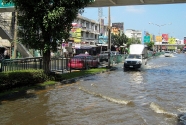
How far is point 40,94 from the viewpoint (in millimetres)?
12172

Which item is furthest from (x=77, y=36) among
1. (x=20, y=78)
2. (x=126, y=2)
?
(x=20, y=78)

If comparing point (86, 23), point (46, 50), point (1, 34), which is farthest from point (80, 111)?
point (86, 23)

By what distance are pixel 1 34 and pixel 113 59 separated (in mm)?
14697

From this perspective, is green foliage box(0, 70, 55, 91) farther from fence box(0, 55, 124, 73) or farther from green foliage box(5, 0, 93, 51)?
green foliage box(5, 0, 93, 51)

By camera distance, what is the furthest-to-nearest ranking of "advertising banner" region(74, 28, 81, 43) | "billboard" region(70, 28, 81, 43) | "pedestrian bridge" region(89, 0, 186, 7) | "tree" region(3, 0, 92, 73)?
1. "advertising banner" region(74, 28, 81, 43)
2. "billboard" region(70, 28, 81, 43)
3. "pedestrian bridge" region(89, 0, 186, 7)
4. "tree" region(3, 0, 92, 73)

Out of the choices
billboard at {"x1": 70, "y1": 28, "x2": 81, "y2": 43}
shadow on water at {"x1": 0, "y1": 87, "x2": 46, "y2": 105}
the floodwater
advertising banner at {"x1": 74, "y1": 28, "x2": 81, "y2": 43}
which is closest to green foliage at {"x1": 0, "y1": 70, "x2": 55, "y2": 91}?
shadow on water at {"x1": 0, "y1": 87, "x2": 46, "y2": 105}

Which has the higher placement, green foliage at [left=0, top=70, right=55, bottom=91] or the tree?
the tree

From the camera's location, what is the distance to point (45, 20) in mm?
13680

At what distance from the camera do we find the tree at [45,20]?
13.8m

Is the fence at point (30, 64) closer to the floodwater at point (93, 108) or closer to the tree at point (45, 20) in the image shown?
the tree at point (45, 20)

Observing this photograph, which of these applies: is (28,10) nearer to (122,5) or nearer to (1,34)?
(122,5)

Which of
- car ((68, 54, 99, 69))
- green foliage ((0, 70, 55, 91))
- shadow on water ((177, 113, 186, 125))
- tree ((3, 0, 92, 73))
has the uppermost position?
tree ((3, 0, 92, 73))

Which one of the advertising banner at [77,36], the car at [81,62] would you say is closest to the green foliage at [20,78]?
the car at [81,62]

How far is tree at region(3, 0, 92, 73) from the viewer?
13.8 m
